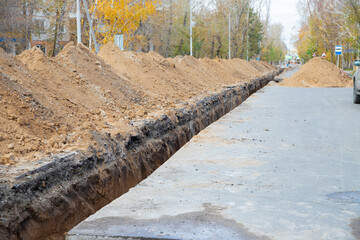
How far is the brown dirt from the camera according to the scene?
6.03 metres

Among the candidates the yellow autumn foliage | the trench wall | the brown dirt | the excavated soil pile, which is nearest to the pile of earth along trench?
the trench wall

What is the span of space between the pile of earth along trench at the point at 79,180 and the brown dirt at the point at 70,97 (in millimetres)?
236

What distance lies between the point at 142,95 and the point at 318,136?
4.90 meters

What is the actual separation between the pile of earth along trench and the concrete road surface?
0.68 metres

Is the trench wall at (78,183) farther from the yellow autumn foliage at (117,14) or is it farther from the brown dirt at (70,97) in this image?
the yellow autumn foliage at (117,14)

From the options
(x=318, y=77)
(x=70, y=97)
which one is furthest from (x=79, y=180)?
(x=318, y=77)

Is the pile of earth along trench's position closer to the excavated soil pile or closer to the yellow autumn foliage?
the excavated soil pile

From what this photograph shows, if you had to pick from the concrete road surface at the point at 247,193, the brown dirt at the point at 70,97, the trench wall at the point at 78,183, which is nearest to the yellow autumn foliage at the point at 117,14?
the brown dirt at the point at 70,97

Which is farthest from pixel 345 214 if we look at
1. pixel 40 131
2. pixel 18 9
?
pixel 18 9

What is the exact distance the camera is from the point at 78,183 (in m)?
5.54

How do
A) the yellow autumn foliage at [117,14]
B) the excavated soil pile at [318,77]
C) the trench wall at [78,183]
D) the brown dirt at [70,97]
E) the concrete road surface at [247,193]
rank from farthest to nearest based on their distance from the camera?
the yellow autumn foliage at [117,14]
the excavated soil pile at [318,77]
the brown dirt at [70,97]
the trench wall at [78,183]
the concrete road surface at [247,193]

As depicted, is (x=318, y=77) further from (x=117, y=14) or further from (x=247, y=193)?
(x=247, y=193)

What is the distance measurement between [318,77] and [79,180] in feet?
86.5

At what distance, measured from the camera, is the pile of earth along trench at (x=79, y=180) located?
4512 mm
